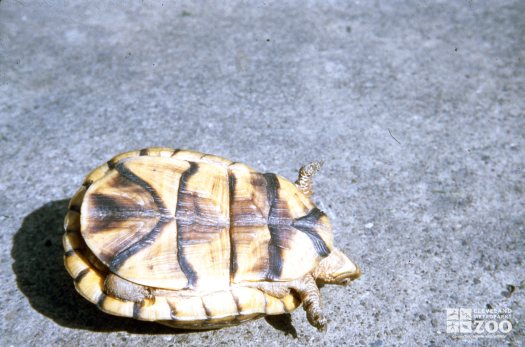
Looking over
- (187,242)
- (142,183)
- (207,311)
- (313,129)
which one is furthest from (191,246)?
(313,129)

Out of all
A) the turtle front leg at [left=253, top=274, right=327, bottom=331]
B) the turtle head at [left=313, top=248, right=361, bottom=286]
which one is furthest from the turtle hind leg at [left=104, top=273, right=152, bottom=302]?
the turtle head at [left=313, top=248, right=361, bottom=286]

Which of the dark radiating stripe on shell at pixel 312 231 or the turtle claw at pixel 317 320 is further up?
the dark radiating stripe on shell at pixel 312 231

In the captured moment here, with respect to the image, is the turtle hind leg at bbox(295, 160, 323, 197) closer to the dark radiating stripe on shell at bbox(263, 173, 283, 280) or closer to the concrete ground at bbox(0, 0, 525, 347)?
the concrete ground at bbox(0, 0, 525, 347)

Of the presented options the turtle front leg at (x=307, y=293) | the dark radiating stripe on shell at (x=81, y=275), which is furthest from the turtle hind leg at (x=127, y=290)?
the turtle front leg at (x=307, y=293)

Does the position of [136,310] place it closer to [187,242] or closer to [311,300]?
[187,242]

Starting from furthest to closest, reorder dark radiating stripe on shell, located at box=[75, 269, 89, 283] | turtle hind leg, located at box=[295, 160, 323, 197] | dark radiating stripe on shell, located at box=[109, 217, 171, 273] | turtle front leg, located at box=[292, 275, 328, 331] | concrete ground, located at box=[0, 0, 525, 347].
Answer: turtle hind leg, located at box=[295, 160, 323, 197], concrete ground, located at box=[0, 0, 525, 347], turtle front leg, located at box=[292, 275, 328, 331], dark radiating stripe on shell, located at box=[75, 269, 89, 283], dark radiating stripe on shell, located at box=[109, 217, 171, 273]

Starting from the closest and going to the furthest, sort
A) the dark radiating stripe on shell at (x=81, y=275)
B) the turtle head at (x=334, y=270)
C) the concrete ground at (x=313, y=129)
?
the dark radiating stripe on shell at (x=81, y=275), the turtle head at (x=334, y=270), the concrete ground at (x=313, y=129)

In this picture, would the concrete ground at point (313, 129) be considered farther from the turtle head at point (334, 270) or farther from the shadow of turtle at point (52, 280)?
the turtle head at point (334, 270)

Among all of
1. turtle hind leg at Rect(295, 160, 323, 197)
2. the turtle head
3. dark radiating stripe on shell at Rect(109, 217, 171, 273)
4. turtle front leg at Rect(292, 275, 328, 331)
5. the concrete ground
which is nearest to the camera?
dark radiating stripe on shell at Rect(109, 217, 171, 273)

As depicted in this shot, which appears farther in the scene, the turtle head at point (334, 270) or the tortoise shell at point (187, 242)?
the turtle head at point (334, 270)

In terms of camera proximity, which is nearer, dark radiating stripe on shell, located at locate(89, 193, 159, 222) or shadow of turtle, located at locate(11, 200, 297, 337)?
dark radiating stripe on shell, located at locate(89, 193, 159, 222)
